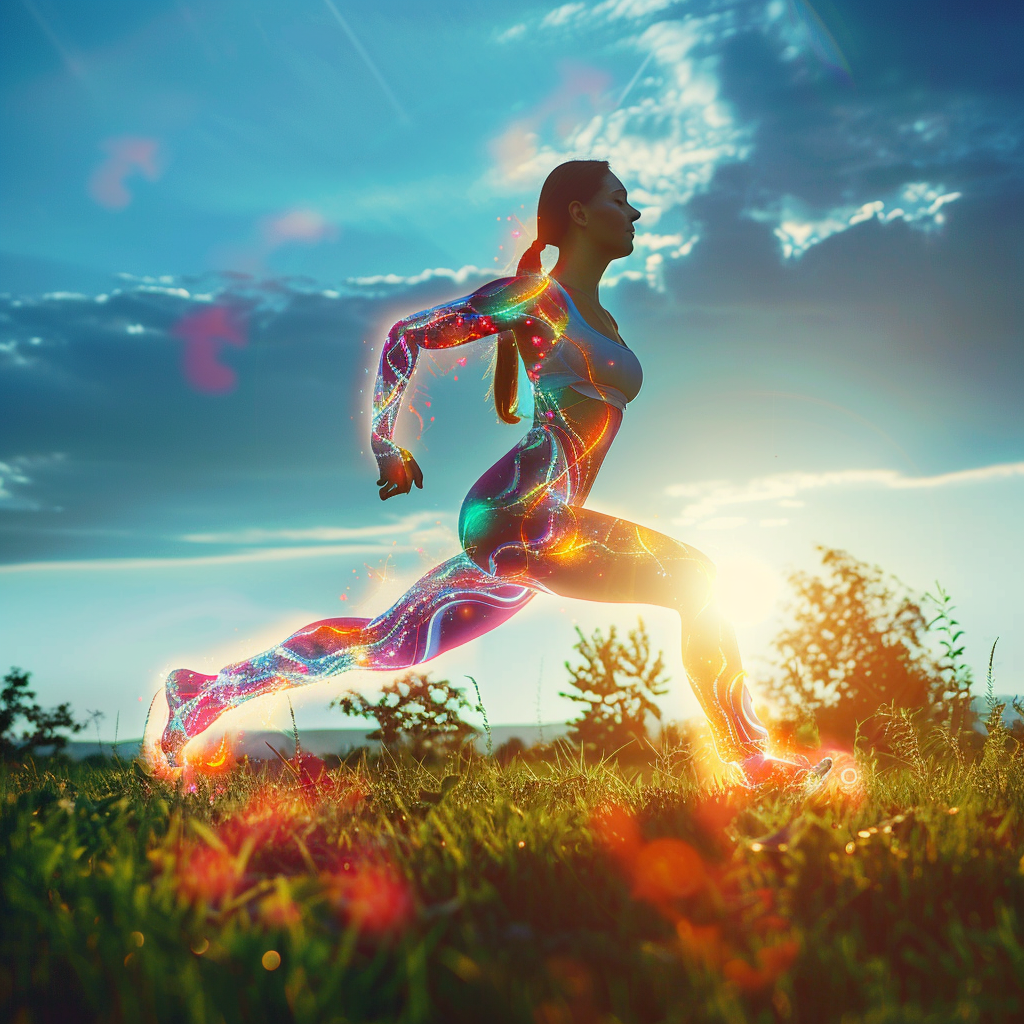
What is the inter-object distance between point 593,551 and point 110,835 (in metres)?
2.26

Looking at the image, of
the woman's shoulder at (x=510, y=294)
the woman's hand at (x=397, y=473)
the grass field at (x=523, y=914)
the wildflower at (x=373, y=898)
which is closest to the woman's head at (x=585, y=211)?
the woman's shoulder at (x=510, y=294)

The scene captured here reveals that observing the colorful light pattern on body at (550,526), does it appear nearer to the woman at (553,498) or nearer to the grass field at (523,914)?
the woman at (553,498)

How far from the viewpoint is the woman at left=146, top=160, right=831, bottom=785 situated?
3836mm

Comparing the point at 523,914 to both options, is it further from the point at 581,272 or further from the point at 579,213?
the point at 579,213

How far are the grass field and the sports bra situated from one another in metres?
1.99

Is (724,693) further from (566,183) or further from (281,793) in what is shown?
(566,183)

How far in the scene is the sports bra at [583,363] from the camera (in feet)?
13.3

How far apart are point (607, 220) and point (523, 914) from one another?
137 inches

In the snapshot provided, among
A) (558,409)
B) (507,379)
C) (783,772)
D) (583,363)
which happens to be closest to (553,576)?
(558,409)

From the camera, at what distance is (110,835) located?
258 cm

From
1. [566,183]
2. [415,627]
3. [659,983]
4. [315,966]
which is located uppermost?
[566,183]

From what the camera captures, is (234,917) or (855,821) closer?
(234,917)

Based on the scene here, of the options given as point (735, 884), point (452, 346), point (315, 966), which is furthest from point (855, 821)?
point (452, 346)

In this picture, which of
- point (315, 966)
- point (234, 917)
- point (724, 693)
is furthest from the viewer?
point (724, 693)
